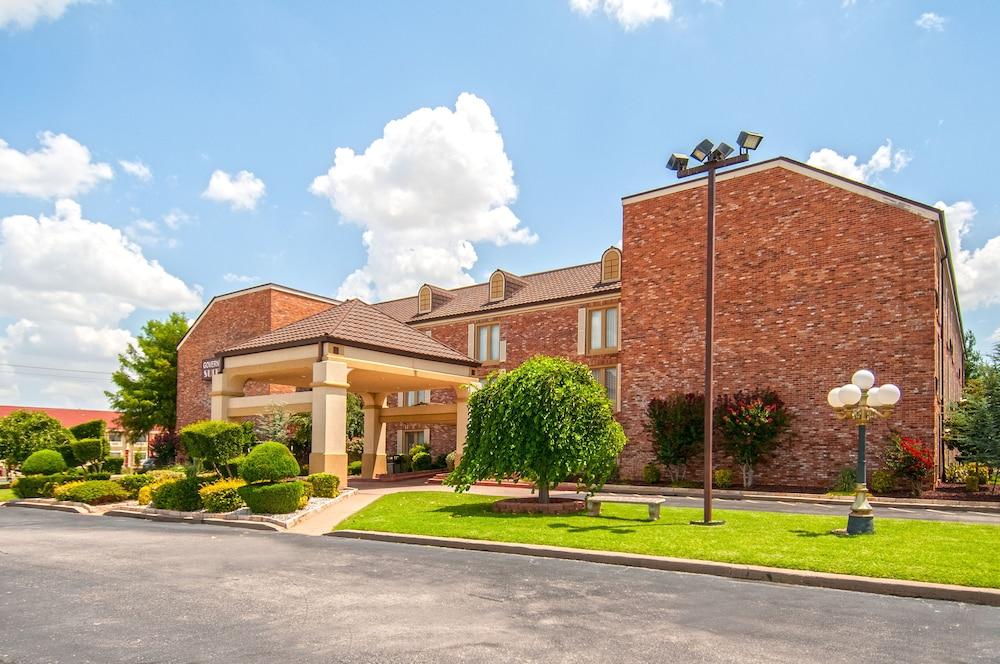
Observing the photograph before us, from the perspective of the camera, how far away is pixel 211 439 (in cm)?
1961

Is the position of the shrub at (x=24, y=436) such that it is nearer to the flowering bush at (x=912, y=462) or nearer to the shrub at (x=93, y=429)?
the shrub at (x=93, y=429)

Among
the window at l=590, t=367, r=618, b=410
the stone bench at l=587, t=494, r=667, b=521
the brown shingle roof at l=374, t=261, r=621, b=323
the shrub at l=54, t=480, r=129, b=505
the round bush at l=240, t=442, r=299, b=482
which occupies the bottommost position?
the shrub at l=54, t=480, r=129, b=505

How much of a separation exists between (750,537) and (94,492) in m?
19.5

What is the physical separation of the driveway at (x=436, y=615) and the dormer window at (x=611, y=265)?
21.7 meters

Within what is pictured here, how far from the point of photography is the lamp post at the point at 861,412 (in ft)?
43.4

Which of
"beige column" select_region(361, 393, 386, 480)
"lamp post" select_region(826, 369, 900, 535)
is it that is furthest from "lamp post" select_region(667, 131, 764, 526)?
"beige column" select_region(361, 393, 386, 480)

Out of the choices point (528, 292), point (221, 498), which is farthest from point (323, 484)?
point (528, 292)

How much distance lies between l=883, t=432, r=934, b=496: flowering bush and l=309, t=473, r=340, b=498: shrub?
1663 centimetres

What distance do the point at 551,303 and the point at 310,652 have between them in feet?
90.9

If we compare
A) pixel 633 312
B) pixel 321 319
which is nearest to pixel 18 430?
pixel 321 319

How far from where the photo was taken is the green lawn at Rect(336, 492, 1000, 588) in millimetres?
10302

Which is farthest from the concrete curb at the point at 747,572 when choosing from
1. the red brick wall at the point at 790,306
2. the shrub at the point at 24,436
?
the shrub at the point at 24,436

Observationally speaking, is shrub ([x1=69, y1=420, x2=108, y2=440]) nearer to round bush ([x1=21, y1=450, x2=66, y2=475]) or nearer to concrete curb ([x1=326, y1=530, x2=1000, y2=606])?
round bush ([x1=21, y1=450, x2=66, y2=475])

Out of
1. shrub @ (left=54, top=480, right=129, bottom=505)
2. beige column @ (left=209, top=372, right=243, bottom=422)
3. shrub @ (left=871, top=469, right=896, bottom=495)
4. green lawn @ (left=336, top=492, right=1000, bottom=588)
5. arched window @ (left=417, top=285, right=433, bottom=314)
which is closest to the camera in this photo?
green lawn @ (left=336, top=492, right=1000, bottom=588)
